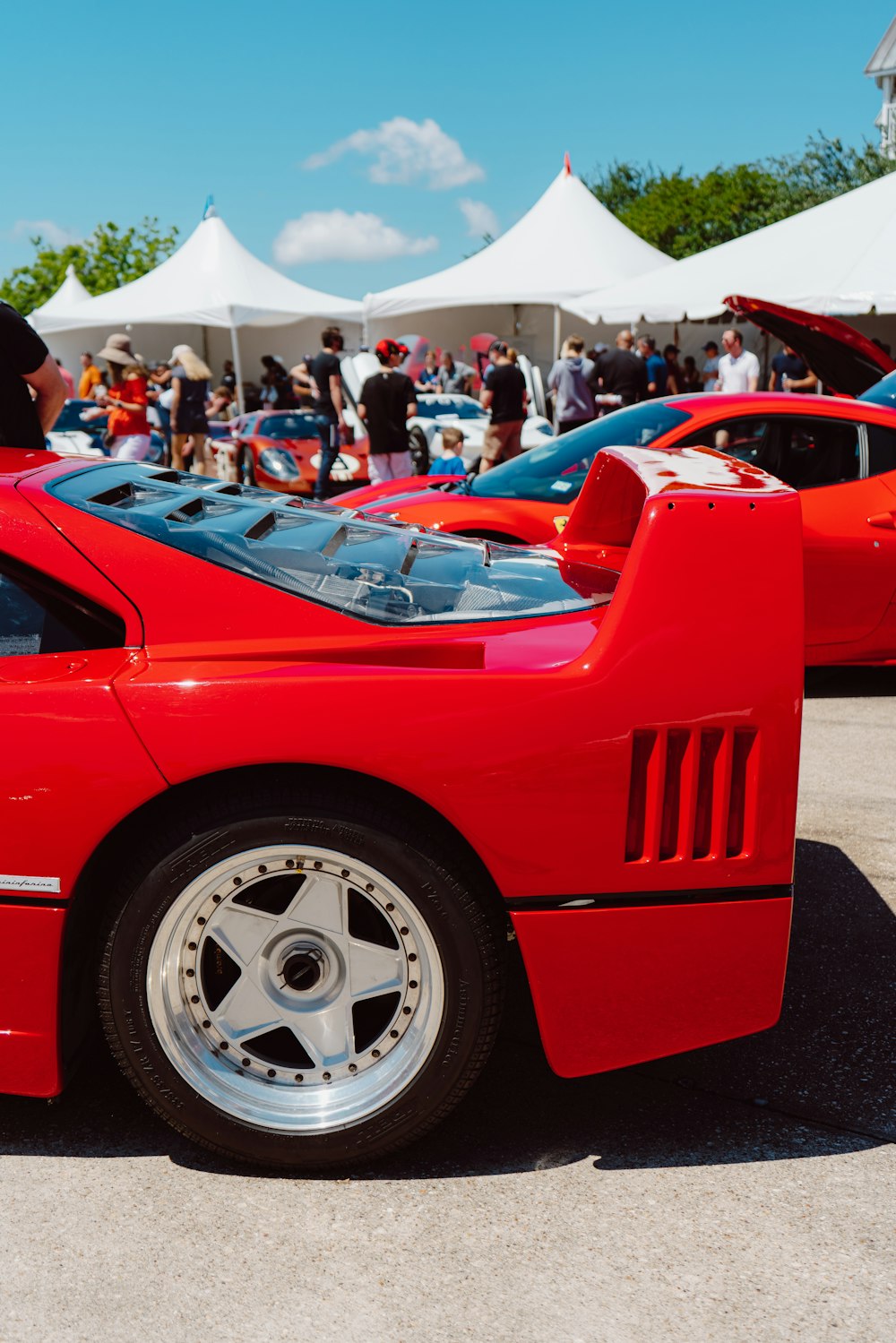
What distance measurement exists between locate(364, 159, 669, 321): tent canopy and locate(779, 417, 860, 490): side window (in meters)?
13.6

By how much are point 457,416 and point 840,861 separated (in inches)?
524

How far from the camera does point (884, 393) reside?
21.1 feet

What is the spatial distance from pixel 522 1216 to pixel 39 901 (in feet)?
3.32

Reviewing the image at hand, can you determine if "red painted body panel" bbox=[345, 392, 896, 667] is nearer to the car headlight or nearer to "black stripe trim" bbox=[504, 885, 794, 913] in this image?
"black stripe trim" bbox=[504, 885, 794, 913]

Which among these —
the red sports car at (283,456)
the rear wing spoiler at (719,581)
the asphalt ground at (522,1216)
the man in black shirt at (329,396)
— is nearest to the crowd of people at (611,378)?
the man in black shirt at (329,396)

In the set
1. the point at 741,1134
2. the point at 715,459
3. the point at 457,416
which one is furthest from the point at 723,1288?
the point at 457,416

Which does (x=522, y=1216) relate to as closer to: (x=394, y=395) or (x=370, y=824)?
(x=370, y=824)

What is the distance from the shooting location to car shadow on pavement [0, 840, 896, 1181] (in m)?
2.27

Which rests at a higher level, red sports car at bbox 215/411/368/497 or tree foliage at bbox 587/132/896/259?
tree foliage at bbox 587/132/896/259

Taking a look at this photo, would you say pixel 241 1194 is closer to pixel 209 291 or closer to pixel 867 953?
pixel 867 953

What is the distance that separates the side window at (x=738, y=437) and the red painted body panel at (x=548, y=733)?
378cm

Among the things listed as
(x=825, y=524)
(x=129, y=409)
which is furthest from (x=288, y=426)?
(x=825, y=524)

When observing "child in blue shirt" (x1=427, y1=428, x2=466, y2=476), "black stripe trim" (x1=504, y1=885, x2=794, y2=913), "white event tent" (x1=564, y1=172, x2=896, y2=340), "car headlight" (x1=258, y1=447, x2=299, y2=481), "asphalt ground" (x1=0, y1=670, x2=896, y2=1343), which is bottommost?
"asphalt ground" (x1=0, y1=670, x2=896, y2=1343)

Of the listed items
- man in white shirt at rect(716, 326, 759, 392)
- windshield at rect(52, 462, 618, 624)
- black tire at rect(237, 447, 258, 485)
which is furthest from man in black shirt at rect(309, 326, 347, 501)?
windshield at rect(52, 462, 618, 624)
